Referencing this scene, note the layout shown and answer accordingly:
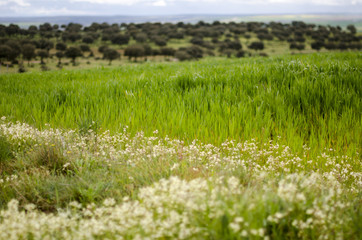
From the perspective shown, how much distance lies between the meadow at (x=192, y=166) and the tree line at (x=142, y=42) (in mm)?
43447

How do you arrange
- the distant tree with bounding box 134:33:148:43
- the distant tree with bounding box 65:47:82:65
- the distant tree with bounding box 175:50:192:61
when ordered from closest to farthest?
1. the distant tree with bounding box 65:47:82:65
2. the distant tree with bounding box 175:50:192:61
3. the distant tree with bounding box 134:33:148:43

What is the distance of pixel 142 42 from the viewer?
7031cm

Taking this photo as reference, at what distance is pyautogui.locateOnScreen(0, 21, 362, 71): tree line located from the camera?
47491mm

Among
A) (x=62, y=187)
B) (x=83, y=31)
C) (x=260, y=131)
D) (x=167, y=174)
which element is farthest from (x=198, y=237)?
(x=83, y=31)

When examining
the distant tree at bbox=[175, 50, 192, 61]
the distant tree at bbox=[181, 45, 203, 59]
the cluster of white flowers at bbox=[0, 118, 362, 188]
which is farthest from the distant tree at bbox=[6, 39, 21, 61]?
the cluster of white flowers at bbox=[0, 118, 362, 188]

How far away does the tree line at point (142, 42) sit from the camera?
47491 millimetres

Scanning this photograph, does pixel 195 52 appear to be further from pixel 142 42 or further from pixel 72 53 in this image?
pixel 72 53

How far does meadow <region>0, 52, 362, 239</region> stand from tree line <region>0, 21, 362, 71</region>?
143 ft

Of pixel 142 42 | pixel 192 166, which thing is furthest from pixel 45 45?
pixel 192 166

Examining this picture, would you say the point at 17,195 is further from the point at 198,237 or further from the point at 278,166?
the point at 278,166

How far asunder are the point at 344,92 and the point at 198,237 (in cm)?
472

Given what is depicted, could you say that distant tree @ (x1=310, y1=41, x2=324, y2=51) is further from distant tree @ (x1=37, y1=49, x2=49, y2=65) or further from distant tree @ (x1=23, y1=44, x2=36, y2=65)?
distant tree @ (x1=23, y1=44, x2=36, y2=65)

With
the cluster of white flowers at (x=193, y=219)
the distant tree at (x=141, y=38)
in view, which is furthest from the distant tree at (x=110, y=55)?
the cluster of white flowers at (x=193, y=219)

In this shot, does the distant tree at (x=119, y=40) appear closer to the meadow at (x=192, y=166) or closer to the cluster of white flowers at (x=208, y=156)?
the meadow at (x=192, y=166)
